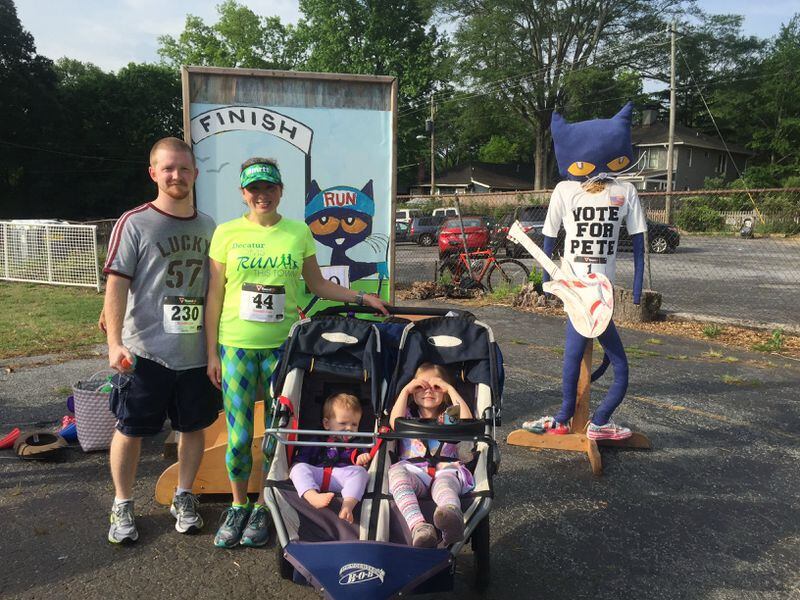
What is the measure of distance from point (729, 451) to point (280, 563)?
3.42m

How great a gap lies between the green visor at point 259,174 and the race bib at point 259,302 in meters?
0.50

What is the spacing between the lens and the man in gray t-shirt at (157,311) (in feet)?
9.29


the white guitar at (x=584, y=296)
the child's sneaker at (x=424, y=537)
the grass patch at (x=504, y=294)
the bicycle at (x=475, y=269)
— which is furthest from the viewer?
the bicycle at (x=475, y=269)

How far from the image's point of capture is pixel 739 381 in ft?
20.1

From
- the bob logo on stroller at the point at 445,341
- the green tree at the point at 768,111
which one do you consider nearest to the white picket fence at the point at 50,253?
the bob logo on stroller at the point at 445,341


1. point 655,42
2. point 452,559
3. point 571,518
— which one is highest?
point 655,42

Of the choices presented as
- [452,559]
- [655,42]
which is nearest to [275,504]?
[452,559]

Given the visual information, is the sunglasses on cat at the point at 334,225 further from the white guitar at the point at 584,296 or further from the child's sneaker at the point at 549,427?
the child's sneaker at the point at 549,427

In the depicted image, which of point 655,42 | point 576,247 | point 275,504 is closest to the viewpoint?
point 275,504

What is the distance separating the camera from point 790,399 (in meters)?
5.56

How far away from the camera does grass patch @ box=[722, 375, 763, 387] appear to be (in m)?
6.03

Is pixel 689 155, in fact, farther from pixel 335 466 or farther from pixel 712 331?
pixel 335 466

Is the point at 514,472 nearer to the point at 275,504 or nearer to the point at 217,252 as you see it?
the point at 275,504

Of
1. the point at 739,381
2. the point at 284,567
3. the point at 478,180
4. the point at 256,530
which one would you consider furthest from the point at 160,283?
the point at 478,180
